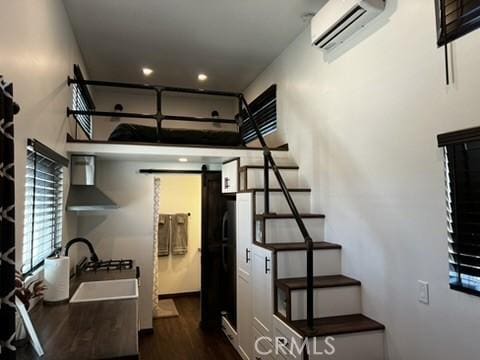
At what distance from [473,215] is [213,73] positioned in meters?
4.01

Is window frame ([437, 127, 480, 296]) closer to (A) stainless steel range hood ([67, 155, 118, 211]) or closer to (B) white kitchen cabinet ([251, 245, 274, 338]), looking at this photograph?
(B) white kitchen cabinet ([251, 245, 274, 338])

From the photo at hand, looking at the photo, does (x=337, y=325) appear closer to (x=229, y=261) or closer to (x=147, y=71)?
(x=229, y=261)

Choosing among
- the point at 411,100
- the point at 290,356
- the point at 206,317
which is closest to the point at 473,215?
the point at 411,100

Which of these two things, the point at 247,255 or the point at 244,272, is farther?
the point at 244,272

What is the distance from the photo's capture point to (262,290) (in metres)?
3.00

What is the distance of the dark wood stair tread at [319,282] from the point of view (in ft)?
8.39

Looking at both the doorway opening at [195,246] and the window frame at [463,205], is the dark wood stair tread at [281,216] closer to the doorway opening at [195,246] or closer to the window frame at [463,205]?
the doorway opening at [195,246]

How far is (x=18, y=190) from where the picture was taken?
6.17 feet

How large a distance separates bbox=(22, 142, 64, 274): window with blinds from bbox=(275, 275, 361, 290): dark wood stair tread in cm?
184

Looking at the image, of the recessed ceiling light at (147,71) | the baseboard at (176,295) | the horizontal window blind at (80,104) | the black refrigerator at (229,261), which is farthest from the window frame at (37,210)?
the baseboard at (176,295)

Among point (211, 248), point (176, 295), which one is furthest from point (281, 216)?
point (176, 295)

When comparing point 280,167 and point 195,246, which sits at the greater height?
point 280,167

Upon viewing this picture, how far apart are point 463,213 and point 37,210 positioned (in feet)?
9.16

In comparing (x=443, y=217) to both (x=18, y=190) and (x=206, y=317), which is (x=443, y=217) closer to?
(x=18, y=190)
